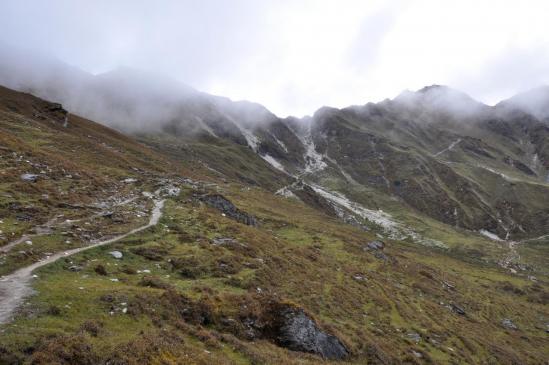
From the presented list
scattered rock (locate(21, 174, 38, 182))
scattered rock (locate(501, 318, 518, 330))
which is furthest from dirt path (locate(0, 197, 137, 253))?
scattered rock (locate(501, 318, 518, 330))

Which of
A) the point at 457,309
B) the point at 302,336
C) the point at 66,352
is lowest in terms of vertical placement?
the point at 457,309

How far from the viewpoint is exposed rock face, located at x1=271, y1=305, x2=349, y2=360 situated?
24.1m

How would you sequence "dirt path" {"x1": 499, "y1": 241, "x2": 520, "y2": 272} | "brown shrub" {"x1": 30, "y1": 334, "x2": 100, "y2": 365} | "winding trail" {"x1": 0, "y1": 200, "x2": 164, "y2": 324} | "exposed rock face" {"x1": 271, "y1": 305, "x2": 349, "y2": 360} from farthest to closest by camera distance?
"dirt path" {"x1": 499, "y1": 241, "x2": 520, "y2": 272} → "exposed rock face" {"x1": 271, "y1": 305, "x2": 349, "y2": 360} → "winding trail" {"x1": 0, "y1": 200, "x2": 164, "y2": 324} → "brown shrub" {"x1": 30, "y1": 334, "x2": 100, "y2": 365}

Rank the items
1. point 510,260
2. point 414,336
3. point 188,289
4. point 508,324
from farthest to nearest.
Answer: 1. point 510,260
2. point 508,324
3. point 414,336
4. point 188,289

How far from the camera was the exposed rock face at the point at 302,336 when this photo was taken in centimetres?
2412

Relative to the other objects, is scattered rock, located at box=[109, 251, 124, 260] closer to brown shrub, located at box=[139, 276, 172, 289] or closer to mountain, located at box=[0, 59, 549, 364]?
mountain, located at box=[0, 59, 549, 364]

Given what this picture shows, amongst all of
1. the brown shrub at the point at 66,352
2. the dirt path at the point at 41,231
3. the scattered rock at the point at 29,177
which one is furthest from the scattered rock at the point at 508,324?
the scattered rock at the point at 29,177

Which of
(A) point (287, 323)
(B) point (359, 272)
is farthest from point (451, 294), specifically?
(A) point (287, 323)

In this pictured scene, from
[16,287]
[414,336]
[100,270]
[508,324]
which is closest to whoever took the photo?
[16,287]

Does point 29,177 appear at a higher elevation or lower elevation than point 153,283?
higher

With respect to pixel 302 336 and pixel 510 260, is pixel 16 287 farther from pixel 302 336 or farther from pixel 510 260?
pixel 510 260

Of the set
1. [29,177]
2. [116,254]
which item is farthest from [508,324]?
[29,177]

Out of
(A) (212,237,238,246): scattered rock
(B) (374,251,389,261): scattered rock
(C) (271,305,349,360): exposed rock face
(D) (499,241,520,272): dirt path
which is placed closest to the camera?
(C) (271,305,349,360): exposed rock face

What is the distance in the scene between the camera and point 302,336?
24.7 metres
